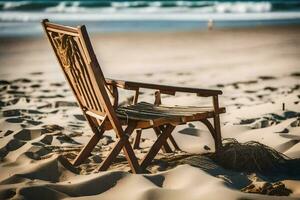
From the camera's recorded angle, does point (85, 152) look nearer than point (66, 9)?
Yes

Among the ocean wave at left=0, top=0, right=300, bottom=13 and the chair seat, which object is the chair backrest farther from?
the ocean wave at left=0, top=0, right=300, bottom=13

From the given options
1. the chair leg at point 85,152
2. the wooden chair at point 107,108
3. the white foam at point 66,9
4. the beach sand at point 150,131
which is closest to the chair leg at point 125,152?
the wooden chair at point 107,108

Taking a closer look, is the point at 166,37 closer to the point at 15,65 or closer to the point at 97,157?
the point at 15,65

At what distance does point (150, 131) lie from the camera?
560cm

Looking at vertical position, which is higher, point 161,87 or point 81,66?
point 81,66

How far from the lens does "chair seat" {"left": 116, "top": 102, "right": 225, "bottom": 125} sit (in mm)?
3742

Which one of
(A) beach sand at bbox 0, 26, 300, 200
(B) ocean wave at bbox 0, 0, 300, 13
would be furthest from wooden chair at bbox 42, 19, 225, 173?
(B) ocean wave at bbox 0, 0, 300, 13

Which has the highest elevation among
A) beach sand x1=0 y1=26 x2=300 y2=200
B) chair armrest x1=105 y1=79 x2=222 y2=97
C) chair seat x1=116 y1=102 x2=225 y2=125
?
chair armrest x1=105 y1=79 x2=222 y2=97

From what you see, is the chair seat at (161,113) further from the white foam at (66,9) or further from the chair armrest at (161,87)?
the white foam at (66,9)

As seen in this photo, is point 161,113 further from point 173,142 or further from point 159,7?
point 159,7

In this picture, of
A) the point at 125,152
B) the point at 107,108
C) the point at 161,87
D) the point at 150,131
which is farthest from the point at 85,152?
the point at 150,131

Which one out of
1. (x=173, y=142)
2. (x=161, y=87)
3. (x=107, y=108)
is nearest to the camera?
(x=107, y=108)

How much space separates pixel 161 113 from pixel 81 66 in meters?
0.84

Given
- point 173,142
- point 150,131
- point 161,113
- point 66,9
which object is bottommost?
point 150,131
